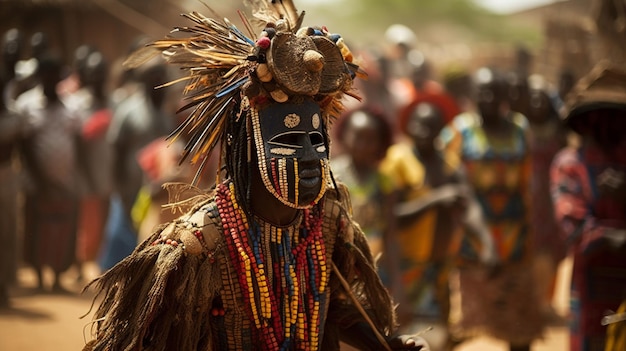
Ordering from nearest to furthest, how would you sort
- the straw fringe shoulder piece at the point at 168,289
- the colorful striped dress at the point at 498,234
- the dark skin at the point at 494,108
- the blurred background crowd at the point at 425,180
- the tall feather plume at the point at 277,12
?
1. the straw fringe shoulder piece at the point at 168,289
2. the tall feather plume at the point at 277,12
3. the blurred background crowd at the point at 425,180
4. the colorful striped dress at the point at 498,234
5. the dark skin at the point at 494,108

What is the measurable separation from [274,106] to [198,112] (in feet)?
1.14

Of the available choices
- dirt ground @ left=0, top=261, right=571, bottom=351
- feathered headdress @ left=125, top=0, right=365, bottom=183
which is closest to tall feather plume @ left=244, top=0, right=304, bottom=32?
feathered headdress @ left=125, top=0, right=365, bottom=183

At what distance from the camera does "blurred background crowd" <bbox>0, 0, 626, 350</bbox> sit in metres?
6.24

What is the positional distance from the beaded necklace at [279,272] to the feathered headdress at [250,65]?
0.99 ft

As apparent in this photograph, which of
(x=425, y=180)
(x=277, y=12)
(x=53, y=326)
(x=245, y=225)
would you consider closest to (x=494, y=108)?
(x=425, y=180)

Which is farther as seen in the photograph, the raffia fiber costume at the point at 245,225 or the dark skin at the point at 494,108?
the dark skin at the point at 494,108

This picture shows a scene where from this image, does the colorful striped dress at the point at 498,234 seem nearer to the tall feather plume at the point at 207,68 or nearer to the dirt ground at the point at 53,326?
the dirt ground at the point at 53,326

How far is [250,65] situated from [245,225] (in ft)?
2.12

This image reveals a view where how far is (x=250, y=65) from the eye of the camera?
11.8ft

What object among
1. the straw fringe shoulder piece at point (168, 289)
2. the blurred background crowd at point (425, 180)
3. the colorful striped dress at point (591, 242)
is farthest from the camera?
the blurred background crowd at point (425, 180)

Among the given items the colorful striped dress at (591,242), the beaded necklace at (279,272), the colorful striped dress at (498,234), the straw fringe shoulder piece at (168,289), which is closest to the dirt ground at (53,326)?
the colorful striped dress at (498,234)

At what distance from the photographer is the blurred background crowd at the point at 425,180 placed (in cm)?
624

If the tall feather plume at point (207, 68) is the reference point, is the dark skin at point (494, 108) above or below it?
above

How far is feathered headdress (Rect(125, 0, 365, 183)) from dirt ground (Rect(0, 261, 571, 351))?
13.9 feet
